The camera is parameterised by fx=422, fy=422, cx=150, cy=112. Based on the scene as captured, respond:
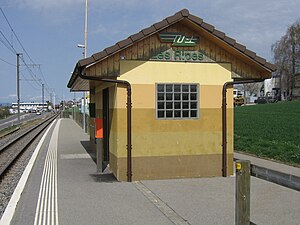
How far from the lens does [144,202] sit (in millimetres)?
7559

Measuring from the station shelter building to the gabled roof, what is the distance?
0.02 meters

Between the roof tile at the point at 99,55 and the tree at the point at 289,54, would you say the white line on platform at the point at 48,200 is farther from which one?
the tree at the point at 289,54

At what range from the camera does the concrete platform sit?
21.4 feet

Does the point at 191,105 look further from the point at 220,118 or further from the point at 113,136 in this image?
the point at 113,136

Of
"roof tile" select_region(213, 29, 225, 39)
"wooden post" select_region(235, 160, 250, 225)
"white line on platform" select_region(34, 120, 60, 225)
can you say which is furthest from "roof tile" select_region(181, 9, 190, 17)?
"wooden post" select_region(235, 160, 250, 225)

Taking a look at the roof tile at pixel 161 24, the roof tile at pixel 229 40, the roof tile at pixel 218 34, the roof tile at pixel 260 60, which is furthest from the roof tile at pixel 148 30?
the roof tile at pixel 260 60

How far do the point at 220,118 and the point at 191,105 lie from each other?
0.81 meters

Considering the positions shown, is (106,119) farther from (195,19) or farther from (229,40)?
(229,40)

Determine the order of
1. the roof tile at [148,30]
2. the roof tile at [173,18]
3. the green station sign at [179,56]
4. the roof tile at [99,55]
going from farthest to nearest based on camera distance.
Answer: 1. the green station sign at [179,56]
2. the roof tile at [173,18]
3. the roof tile at [148,30]
4. the roof tile at [99,55]

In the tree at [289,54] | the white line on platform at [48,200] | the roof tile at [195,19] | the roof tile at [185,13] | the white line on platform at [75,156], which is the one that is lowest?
the white line on platform at [75,156]

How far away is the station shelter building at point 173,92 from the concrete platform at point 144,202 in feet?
1.70

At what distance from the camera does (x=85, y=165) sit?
1291 centimetres

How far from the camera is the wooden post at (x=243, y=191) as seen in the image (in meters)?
4.76

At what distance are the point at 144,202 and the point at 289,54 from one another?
5853cm
